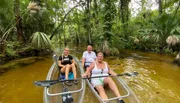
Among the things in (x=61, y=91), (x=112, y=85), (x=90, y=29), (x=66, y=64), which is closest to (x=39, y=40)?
(x=90, y=29)

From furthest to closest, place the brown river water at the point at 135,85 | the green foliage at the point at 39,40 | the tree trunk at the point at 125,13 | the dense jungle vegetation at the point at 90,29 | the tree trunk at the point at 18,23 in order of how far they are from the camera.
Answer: the tree trunk at the point at 125,13, the tree trunk at the point at 18,23, the green foliage at the point at 39,40, the dense jungle vegetation at the point at 90,29, the brown river water at the point at 135,85

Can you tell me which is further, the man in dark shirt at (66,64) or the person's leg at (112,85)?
→ the man in dark shirt at (66,64)

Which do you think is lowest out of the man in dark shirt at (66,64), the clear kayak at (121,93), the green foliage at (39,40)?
the clear kayak at (121,93)

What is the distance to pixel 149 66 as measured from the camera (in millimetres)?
9008

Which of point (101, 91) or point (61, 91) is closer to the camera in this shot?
point (101, 91)

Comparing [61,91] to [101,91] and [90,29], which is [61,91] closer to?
[101,91]

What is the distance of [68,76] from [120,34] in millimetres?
11151

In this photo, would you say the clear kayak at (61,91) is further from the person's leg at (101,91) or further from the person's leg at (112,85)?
the person's leg at (112,85)

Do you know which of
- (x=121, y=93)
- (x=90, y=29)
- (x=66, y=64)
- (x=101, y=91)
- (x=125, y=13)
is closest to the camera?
(x=101, y=91)

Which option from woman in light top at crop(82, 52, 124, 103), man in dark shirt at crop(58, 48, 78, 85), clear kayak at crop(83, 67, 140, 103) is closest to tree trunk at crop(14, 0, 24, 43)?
man in dark shirt at crop(58, 48, 78, 85)

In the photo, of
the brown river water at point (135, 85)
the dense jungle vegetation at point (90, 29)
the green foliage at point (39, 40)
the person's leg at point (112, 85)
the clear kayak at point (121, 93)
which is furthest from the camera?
the green foliage at point (39, 40)

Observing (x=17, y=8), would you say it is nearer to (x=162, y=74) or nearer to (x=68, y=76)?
(x=68, y=76)

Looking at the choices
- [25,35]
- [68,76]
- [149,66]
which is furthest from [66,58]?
[25,35]

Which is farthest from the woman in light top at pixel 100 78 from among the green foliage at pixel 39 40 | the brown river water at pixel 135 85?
A: the green foliage at pixel 39 40
